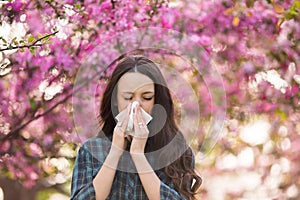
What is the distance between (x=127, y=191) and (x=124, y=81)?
0.92 ft

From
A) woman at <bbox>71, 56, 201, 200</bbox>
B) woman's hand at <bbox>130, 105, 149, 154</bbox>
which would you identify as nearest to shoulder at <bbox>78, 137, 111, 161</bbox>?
woman at <bbox>71, 56, 201, 200</bbox>

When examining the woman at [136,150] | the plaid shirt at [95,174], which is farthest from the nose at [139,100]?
the plaid shirt at [95,174]

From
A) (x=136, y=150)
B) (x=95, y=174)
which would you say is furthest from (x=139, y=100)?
(x=95, y=174)

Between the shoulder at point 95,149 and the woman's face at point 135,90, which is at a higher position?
the woman's face at point 135,90

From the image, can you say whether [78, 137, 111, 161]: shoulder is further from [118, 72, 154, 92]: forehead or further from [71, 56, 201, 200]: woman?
[118, 72, 154, 92]: forehead

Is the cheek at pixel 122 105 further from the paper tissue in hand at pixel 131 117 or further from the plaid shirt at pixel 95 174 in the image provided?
the plaid shirt at pixel 95 174

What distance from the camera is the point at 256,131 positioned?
425cm

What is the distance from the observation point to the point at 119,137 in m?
1.87

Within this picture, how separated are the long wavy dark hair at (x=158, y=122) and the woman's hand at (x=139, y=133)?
9cm

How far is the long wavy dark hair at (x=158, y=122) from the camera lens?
1.97m

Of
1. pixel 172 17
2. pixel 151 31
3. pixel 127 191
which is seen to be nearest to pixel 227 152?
pixel 172 17

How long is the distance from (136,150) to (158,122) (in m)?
0.15

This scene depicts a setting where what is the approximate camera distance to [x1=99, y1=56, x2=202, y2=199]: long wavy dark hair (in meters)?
1.97

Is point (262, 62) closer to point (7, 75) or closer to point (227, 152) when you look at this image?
point (227, 152)
